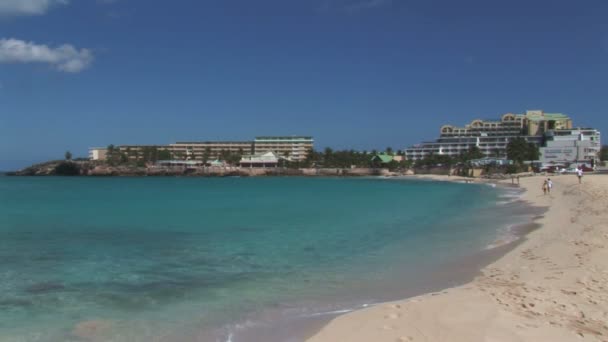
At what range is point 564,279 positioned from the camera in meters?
8.92

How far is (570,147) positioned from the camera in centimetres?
11750

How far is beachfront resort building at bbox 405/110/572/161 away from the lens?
144750mm

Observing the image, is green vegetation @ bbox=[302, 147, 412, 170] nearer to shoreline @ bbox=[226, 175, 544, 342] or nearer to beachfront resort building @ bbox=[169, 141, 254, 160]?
beachfront resort building @ bbox=[169, 141, 254, 160]

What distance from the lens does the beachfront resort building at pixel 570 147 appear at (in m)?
113

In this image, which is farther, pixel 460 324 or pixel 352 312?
pixel 352 312

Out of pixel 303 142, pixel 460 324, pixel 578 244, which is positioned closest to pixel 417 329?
pixel 460 324

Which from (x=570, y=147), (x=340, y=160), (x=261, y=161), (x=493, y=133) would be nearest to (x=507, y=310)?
(x=570, y=147)

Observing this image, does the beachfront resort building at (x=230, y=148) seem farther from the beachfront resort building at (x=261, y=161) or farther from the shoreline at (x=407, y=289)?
the shoreline at (x=407, y=289)

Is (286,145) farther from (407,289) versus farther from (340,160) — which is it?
(407,289)

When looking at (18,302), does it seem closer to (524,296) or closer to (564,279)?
(524,296)

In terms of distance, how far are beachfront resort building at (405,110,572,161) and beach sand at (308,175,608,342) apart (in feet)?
457

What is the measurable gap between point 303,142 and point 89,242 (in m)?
159

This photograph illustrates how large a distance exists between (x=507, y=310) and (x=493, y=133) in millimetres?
156579

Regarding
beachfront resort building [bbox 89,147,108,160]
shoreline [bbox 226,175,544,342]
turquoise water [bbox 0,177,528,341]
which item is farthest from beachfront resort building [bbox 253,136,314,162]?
shoreline [bbox 226,175,544,342]
